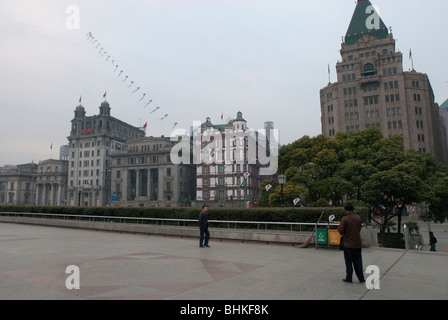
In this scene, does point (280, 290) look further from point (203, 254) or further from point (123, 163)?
point (123, 163)

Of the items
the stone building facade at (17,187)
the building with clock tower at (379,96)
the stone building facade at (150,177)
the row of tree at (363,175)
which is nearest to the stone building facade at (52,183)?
the stone building facade at (17,187)

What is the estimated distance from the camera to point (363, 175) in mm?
28625

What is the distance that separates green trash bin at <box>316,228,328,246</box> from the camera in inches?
556

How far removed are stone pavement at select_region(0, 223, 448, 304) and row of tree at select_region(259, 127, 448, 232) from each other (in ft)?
48.2

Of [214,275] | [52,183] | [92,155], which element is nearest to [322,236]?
[214,275]

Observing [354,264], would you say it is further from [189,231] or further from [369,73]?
[369,73]

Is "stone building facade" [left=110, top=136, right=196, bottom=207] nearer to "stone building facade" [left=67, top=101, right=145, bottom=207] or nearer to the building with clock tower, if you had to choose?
"stone building facade" [left=67, top=101, right=145, bottom=207]

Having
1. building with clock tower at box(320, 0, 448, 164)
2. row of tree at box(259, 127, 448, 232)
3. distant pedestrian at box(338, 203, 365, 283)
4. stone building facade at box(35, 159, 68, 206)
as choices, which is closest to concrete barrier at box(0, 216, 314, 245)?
distant pedestrian at box(338, 203, 365, 283)

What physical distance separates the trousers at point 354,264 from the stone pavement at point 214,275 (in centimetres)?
23

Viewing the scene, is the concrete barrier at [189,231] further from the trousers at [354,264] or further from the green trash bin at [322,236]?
the trousers at [354,264]
